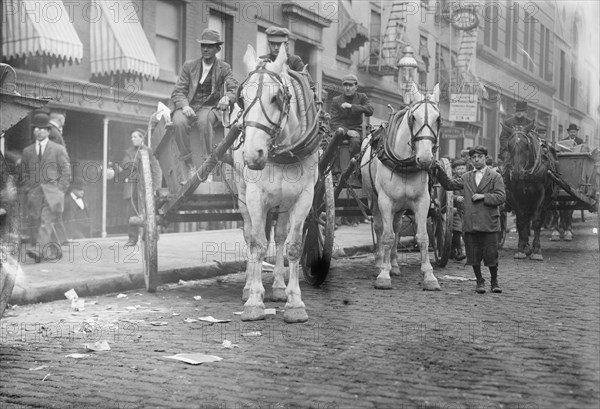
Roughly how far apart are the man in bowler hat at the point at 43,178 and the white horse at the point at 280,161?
5.71 metres

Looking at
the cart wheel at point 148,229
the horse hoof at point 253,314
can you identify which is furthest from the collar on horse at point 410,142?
the horse hoof at point 253,314

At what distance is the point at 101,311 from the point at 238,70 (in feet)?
41.9

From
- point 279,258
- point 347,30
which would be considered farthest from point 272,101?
point 347,30

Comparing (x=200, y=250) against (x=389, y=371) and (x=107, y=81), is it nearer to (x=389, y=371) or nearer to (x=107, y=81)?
(x=107, y=81)

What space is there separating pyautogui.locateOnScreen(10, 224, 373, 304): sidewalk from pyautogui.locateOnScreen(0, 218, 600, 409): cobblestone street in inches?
16.7

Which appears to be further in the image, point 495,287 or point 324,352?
point 495,287

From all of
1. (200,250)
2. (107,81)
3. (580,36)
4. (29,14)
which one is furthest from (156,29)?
(580,36)

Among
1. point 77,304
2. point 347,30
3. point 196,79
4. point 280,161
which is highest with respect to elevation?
point 347,30

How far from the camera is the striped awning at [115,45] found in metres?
15.4

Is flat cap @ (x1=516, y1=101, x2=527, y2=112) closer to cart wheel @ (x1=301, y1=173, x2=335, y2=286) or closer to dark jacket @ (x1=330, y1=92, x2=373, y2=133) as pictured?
dark jacket @ (x1=330, y1=92, x2=373, y2=133)

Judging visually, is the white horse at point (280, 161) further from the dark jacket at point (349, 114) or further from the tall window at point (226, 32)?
the tall window at point (226, 32)

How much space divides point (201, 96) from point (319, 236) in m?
2.11

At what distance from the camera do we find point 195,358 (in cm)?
561

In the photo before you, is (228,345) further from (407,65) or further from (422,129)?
(407,65)
